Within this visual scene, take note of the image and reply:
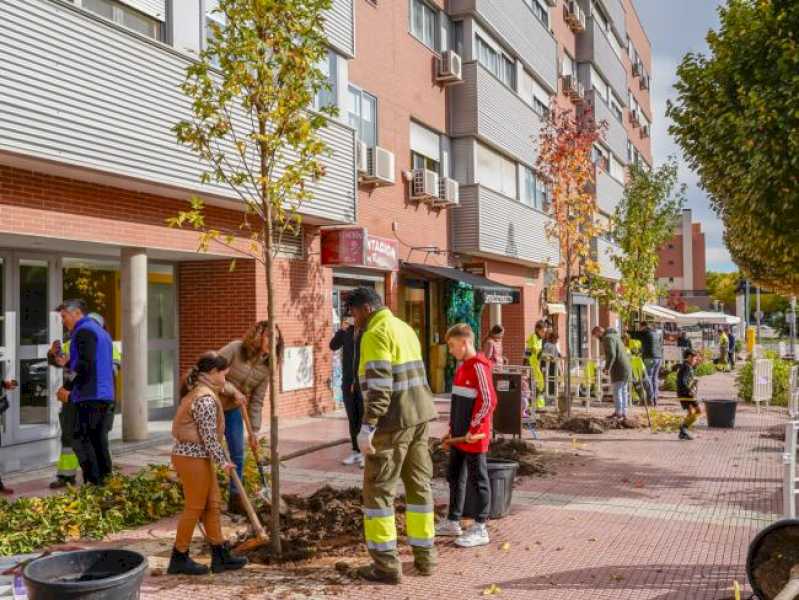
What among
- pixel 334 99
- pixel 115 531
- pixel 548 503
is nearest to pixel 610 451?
pixel 548 503

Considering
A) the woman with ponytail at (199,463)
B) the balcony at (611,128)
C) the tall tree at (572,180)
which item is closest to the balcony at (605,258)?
the balcony at (611,128)

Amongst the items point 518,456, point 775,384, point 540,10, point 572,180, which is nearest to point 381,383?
point 518,456

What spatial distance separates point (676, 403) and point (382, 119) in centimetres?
920

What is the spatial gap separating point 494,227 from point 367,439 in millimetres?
14916

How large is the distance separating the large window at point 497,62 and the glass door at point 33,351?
12.8 metres

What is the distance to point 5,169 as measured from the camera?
27.5 ft

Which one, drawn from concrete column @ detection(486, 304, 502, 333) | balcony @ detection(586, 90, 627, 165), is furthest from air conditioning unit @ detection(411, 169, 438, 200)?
balcony @ detection(586, 90, 627, 165)

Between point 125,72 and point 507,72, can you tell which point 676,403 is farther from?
point 125,72

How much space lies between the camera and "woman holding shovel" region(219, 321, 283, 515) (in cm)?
668

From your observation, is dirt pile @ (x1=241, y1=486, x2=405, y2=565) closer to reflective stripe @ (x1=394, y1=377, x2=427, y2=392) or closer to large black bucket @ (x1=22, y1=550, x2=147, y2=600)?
reflective stripe @ (x1=394, y1=377, x2=427, y2=392)

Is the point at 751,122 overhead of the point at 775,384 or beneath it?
overhead

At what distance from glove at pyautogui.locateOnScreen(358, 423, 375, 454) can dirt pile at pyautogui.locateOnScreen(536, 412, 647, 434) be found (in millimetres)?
8162

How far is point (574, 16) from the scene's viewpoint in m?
28.6

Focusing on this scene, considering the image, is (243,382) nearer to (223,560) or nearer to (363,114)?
(223,560)
